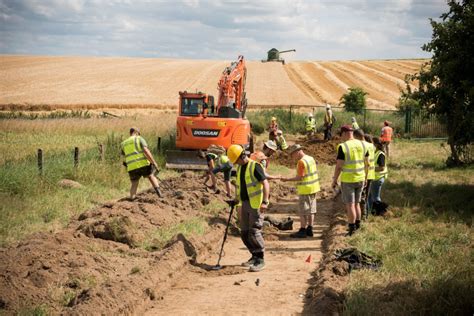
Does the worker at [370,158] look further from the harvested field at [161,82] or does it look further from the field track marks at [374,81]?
the field track marks at [374,81]

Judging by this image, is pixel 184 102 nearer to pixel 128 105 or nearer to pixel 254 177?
pixel 254 177

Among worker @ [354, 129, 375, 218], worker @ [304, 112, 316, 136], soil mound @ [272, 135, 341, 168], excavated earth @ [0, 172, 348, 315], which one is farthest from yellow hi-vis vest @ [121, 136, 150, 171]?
worker @ [304, 112, 316, 136]

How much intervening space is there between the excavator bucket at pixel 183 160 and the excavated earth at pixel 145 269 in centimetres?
731

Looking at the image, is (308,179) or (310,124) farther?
(310,124)

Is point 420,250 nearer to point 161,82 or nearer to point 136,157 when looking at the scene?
point 136,157

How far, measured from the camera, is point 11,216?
1284 centimetres

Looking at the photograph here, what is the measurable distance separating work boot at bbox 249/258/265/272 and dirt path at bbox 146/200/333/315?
98mm

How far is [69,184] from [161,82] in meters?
45.5

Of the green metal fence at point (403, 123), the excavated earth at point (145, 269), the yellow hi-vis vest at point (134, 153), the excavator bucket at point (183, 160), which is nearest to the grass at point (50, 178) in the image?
the excavator bucket at point (183, 160)

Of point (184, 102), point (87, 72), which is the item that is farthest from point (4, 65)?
point (184, 102)

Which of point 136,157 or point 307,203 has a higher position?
point 136,157

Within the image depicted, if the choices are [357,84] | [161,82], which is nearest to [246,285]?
[161,82]

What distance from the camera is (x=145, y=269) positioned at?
988 centimetres

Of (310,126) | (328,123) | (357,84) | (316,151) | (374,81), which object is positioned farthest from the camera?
(374,81)
